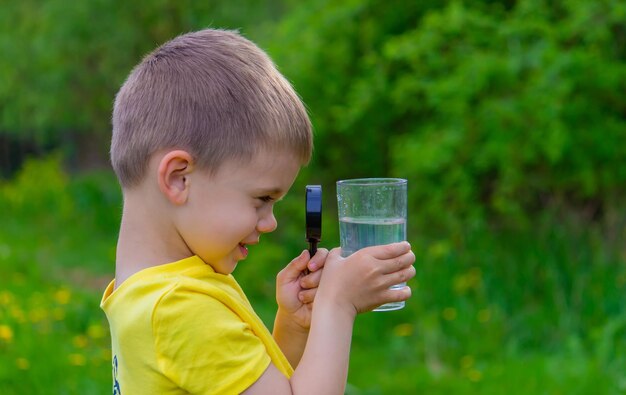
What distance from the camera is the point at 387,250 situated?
1.82 meters

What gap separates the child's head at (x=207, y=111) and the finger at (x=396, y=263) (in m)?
0.27

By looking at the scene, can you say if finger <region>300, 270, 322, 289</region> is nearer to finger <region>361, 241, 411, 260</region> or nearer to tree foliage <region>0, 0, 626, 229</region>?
finger <region>361, 241, 411, 260</region>

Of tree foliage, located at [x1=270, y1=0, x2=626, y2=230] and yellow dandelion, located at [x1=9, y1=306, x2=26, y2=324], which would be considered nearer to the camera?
tree foliage, located at [x1=270, y1=0, x2=626, y2=230]

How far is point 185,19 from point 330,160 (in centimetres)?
350

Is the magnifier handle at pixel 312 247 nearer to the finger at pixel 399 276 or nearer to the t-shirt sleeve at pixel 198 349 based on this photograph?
the finger at pixel 399 276

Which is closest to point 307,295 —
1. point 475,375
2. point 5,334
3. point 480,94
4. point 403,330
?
point 475,375

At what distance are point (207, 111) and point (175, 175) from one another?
13 cm

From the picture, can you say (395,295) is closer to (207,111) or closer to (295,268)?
(295,268)

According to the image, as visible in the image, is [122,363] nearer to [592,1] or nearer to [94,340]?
[94,340]

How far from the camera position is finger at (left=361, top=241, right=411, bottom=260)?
5.96 feet

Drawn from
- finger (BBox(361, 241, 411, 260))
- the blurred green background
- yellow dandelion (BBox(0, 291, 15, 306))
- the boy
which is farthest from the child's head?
yellow dandelion (BBox(0, 291, 15, 306))

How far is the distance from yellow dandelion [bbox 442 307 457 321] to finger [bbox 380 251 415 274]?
317cm

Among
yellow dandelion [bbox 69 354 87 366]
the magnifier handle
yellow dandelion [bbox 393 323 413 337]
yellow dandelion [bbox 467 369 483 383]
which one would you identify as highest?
the magnifier handle

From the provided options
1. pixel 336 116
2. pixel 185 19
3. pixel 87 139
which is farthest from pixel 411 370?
pixel 87 139
